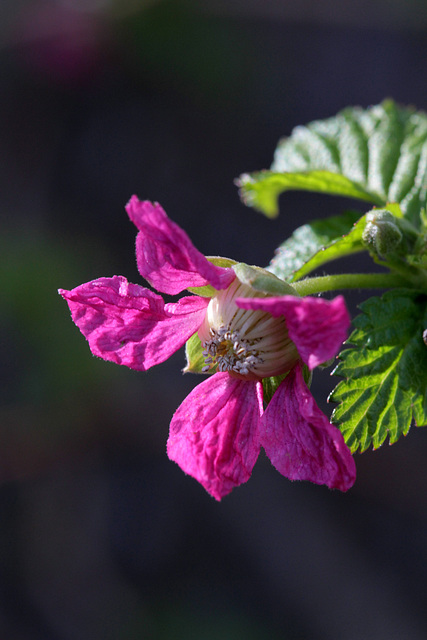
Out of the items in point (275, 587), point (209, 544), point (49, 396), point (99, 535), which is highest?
point (49, 396)

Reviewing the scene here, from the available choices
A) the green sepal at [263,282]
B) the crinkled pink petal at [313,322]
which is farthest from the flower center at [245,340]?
the crinkled pink petal at [313,322]

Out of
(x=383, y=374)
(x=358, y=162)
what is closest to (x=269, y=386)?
Result: (x=383, y=374)

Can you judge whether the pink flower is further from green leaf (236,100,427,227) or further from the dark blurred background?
the dark blurred background

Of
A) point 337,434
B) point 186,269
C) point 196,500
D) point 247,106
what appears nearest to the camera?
point 337,434

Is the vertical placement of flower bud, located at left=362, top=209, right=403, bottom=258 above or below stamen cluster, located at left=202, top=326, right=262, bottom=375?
above

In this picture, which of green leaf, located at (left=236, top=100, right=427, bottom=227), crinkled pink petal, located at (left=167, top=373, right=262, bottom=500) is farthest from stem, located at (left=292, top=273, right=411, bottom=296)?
green leaf, located at (left=236, top=100, right=427, bottom=227)

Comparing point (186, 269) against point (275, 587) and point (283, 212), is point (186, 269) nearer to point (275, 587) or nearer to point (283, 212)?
point (275, 587)

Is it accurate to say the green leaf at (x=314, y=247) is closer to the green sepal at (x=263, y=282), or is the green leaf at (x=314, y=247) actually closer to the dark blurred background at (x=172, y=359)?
the green sepal at (x=263, y=282)

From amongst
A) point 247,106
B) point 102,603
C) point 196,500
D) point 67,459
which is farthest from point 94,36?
point 102,603
